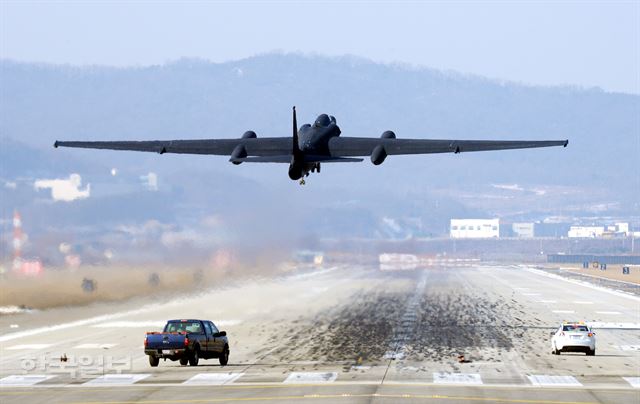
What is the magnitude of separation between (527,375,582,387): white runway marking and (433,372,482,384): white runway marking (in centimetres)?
257

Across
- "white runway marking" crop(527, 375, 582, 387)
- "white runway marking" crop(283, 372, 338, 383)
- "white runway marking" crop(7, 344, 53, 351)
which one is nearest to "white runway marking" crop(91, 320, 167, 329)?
"white runway marking" crop(7, 344, 53, 351)

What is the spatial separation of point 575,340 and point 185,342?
23.3 m

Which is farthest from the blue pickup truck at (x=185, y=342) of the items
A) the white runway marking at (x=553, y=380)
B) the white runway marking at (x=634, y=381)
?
the white runway marking at (x=634, y=381)

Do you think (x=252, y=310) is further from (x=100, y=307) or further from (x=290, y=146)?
(x=290, y=146)

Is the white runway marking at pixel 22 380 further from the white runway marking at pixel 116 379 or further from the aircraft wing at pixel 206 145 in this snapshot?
the aircraft wing at pixel 206 145

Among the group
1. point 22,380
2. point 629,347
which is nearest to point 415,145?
point 22,380

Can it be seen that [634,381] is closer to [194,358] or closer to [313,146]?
[313,146]

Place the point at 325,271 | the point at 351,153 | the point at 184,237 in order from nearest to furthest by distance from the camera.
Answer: the point at 351,153 → the point at 184,237 → the point at 325,271

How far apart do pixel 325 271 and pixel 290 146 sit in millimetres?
130141

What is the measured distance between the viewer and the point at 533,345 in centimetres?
7725

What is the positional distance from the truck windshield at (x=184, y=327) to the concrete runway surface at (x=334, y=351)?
1.97 m

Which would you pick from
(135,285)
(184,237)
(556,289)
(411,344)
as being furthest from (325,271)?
(411,344)

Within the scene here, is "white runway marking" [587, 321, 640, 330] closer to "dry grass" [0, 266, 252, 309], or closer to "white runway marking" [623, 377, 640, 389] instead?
"white runway marking" [623, 377, 640, 389]

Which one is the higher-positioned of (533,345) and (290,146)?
(290,146)
